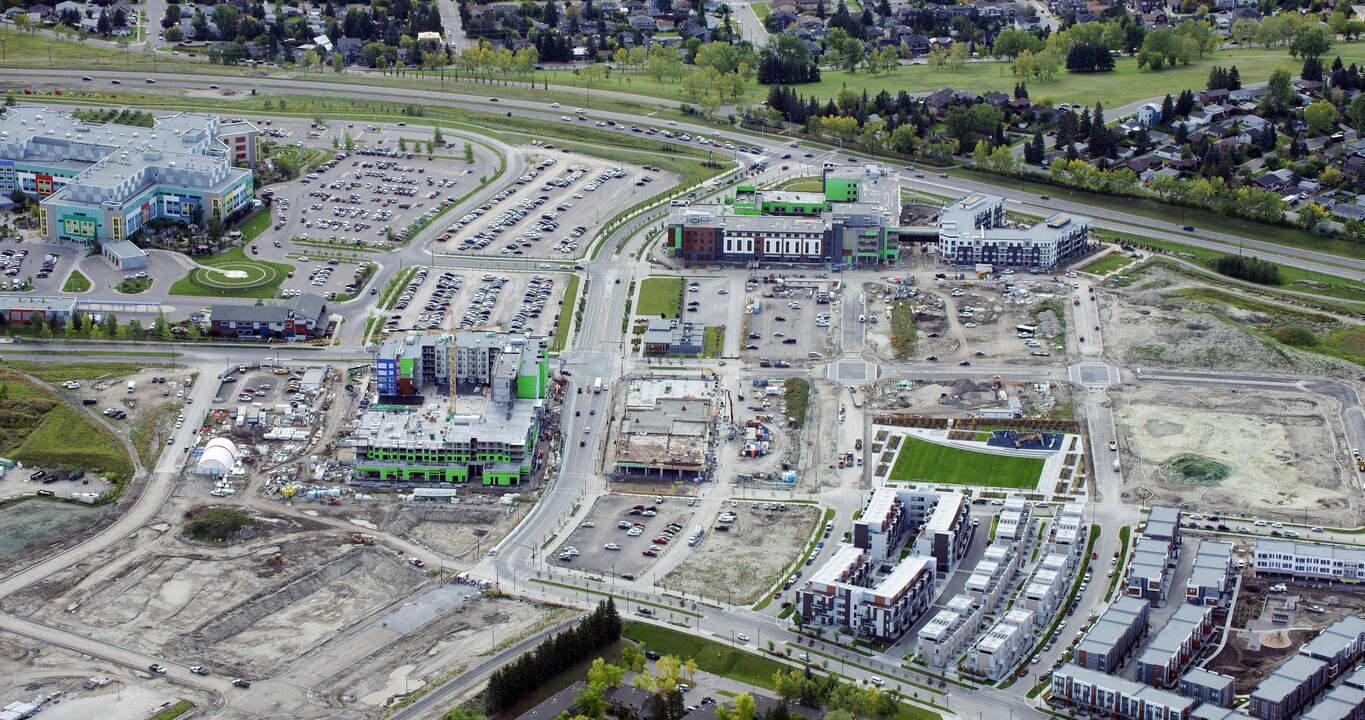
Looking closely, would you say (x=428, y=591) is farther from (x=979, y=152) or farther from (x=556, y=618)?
(x=979, y=152)

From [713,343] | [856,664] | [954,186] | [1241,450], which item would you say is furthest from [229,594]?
[954,186]

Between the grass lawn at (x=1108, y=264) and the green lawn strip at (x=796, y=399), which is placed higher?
the grass lawn at (x=1108, y=264)

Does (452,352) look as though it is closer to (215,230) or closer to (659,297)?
(659,297)

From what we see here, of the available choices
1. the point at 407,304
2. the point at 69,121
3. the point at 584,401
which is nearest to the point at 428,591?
the point at 584,401

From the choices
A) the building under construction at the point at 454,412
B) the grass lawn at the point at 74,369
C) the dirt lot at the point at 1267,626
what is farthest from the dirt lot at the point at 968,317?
the grass lawn at the point at 74,369

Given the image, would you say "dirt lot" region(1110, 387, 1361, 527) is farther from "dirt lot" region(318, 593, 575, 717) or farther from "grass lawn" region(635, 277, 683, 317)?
"dirt lot" region(318, 593, 575, 717)

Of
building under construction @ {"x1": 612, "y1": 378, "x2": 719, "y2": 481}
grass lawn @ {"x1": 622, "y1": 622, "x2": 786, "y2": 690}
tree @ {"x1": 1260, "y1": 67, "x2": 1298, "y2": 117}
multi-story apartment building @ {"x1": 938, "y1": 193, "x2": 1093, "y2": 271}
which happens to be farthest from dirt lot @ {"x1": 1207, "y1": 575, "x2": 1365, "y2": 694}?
tree @ {"x1": 1260, "y1": 67, "x2": 1298, "y2": 117}

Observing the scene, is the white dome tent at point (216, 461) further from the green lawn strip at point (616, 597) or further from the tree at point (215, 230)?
the tree at point (215, 230)
